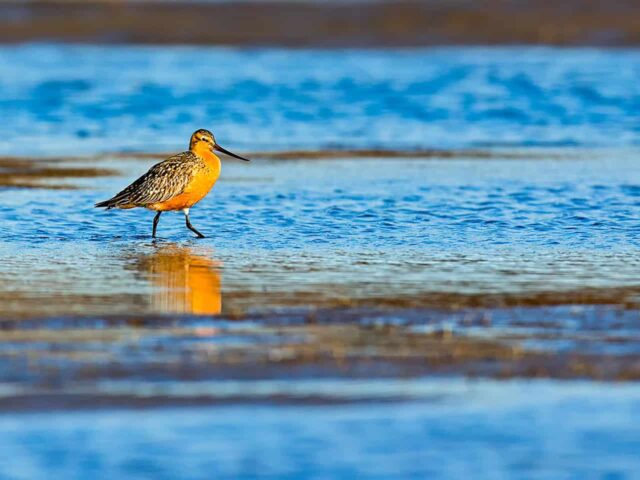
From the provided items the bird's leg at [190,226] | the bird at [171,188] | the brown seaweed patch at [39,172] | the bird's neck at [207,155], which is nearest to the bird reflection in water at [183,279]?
the bird's leg at [190,226]

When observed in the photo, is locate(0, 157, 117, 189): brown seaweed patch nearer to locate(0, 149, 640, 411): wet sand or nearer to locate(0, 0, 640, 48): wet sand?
locate(0, 149, 640, 411): wet sand

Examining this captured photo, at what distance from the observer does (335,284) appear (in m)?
8.80

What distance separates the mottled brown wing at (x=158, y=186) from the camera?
11.5 meters

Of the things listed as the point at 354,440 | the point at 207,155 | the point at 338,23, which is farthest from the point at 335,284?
the point at 338,23

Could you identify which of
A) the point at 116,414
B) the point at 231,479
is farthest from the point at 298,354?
the point at 231,479

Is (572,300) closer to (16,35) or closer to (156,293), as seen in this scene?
(156,293)

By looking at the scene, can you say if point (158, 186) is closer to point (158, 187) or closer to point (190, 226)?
point (158, 187)

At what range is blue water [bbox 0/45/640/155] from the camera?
58.8 feet

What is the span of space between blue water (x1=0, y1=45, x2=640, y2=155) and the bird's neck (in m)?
4.89

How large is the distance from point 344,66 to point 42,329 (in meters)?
17.1

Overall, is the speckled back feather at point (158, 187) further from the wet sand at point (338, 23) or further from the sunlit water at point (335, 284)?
the wet sand at point (338, 23)

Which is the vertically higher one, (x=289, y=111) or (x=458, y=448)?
(x=289, y=111)

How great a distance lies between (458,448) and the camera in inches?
223

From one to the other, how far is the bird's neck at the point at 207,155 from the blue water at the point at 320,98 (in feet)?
16.0
